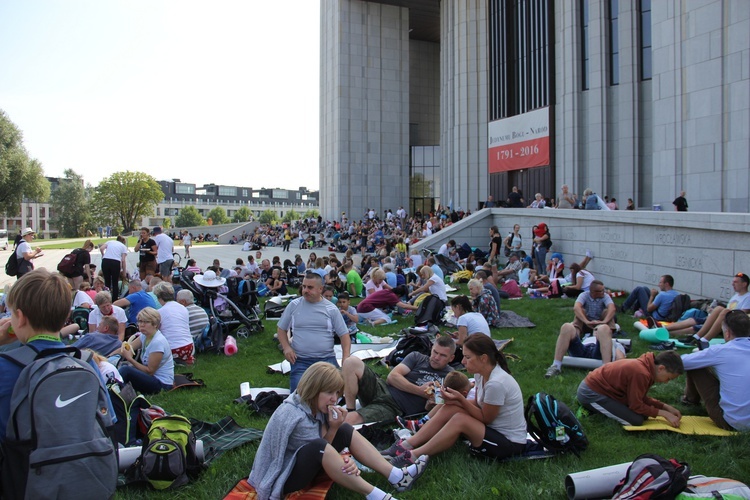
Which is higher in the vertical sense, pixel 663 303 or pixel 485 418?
pixel 663 303

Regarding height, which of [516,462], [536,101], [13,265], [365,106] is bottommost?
[516,462]

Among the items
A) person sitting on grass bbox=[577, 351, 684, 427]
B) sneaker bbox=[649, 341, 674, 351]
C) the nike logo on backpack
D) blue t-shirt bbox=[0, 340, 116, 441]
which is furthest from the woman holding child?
sneaker bbox=[649, 341, 674, 351]

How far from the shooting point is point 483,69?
32156 millimetres

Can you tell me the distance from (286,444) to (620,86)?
22.8 meters

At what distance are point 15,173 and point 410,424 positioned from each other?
161ft

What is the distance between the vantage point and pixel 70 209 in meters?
87.8

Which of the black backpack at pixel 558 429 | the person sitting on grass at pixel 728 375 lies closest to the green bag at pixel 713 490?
the black backpack at pixel 558 429

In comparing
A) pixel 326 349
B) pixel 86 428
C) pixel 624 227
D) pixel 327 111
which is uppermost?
pixel 327 111

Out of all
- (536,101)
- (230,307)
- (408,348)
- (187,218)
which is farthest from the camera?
(187,218)

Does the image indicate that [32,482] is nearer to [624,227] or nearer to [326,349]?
[326,349]

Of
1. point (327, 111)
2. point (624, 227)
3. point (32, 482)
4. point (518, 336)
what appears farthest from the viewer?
point (327, 111)

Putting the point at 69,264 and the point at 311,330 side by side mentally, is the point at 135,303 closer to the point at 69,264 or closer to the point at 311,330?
the point at 311,330

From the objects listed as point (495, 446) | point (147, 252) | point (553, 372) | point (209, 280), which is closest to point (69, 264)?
point (147, 252)

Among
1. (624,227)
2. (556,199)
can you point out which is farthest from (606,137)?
(624,227)
